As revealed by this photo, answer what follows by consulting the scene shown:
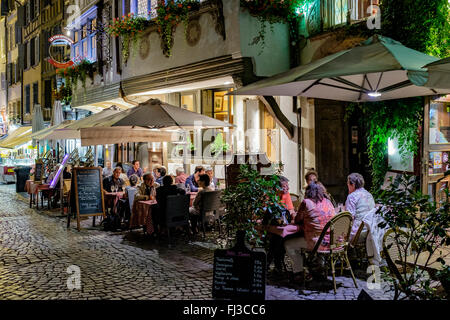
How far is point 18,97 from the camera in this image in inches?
1352

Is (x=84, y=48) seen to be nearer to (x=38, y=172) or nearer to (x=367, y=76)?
(x=38, y=172)

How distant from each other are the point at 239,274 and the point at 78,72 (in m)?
15.7

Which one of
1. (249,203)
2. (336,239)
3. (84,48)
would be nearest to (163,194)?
(249,203)

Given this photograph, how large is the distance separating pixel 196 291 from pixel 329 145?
559 centimetres

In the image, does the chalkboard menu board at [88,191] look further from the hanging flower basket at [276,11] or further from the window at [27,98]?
the window at [27,98]

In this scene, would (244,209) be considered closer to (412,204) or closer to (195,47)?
(412,204)

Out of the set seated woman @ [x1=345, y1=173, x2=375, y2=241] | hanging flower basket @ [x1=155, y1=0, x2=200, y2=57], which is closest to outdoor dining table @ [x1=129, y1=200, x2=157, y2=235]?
seated woman @ [x1=345, y1=173, x2=375, y2=241]

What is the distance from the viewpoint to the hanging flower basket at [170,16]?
11.0 m

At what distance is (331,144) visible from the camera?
995 cm

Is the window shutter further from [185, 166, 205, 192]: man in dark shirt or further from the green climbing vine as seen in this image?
the green climbing vine

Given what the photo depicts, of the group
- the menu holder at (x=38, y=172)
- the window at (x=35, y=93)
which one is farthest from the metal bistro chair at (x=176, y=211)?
the window at (x=35, y=93)

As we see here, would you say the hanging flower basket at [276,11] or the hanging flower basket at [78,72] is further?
the hanging flower basket at [78,72]

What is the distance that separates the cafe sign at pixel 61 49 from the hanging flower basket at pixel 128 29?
19.4 feet

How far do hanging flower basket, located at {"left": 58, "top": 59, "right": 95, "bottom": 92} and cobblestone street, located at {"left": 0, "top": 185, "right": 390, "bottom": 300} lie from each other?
868cm
